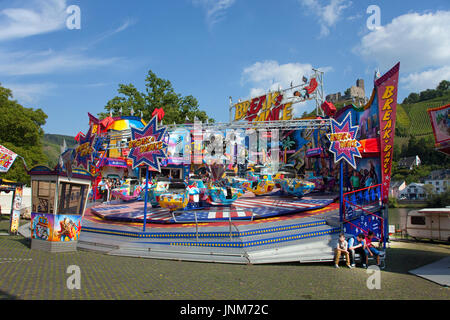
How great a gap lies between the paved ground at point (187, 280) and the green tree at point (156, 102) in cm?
3512

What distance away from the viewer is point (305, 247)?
33.1 feet

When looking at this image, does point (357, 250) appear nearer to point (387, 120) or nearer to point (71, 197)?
point (387, 120)

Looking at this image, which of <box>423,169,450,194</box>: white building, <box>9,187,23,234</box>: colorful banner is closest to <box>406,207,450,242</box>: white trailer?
<box>9,187,23,234</box>: colorful banner

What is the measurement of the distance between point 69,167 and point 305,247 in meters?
7.72

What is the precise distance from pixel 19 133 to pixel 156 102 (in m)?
18.8

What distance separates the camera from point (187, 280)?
7.29m

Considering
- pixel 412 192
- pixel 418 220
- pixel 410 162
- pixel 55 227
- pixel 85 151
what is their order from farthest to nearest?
pixel 410 162
pixel 412 192
pixel 418 220
pixel 85 151
pixel 55 227

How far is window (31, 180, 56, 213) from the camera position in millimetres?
10336

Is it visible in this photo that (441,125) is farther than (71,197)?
No

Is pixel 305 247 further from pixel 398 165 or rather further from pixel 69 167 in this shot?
pixel 398 165

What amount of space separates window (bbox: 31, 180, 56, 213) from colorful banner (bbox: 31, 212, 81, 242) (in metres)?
0.19

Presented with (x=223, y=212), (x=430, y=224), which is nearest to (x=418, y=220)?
(x=430, y=224)

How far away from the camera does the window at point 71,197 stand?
10406mm
